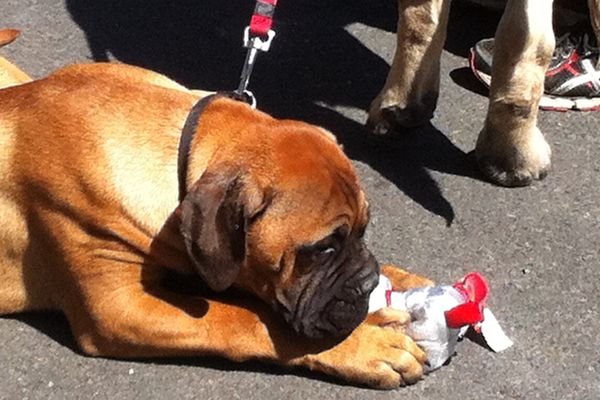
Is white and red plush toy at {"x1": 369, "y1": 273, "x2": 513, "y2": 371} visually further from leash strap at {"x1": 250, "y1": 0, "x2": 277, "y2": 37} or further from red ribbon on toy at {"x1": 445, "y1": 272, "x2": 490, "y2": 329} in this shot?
leash strap at {"x1": 250, "y1": 0, "x2": 277, "y2": 37}

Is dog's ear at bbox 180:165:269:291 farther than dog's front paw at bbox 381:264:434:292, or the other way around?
dog's front paw at bbox 381:264:434:292

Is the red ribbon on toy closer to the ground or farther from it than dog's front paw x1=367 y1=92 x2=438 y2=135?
closer to the ground

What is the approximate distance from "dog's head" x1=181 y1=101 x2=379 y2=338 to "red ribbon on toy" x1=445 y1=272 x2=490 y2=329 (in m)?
0.32

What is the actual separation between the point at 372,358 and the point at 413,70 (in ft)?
4.73

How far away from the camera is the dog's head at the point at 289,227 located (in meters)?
2.92

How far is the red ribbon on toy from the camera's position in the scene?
10.8 ft

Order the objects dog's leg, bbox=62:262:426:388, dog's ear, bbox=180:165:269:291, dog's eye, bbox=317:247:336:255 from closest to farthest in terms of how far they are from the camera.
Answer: dog's ear, bbox=180:165:269:291 < dog's eye, bbox=317:247:336:255 < dog's leg, bbox=62:262:426:388

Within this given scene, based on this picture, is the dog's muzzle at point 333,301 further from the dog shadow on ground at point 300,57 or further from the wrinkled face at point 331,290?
the dog shadow on ground at point 300,57

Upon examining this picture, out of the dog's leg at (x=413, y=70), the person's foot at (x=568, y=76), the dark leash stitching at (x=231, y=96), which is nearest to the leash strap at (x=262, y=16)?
the dark leash stitching at (x=231, y=96)

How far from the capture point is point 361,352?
10.5 feet

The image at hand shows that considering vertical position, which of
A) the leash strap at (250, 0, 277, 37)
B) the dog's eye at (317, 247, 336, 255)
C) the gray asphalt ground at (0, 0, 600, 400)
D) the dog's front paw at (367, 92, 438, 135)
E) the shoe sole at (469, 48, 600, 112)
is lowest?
the gray asphalt ground at (0, 0, 600, 400)

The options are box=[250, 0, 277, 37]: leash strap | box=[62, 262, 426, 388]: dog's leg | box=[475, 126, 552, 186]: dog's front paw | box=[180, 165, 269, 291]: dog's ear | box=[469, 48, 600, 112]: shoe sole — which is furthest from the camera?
box=[469, 48, 600, 112]: shoe sole

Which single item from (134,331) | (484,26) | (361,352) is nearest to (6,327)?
(134,331)

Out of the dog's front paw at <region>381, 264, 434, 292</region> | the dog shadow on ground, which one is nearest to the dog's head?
the dog's front paw at <region>381, 264, 434, 292</region>
